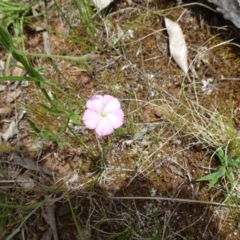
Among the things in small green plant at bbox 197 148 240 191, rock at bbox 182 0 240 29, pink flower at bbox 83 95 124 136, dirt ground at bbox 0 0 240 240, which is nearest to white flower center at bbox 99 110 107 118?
pink flower at bbox 83 95 124 136

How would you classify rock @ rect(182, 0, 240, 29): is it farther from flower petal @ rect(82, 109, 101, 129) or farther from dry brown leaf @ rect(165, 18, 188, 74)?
flower petal @ rect(82, 109, 101, 129)

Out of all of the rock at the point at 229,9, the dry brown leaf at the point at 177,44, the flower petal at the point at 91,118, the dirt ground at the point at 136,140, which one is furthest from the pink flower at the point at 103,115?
the rock at the point at 229,9

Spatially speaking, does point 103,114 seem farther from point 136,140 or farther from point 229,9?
point 229,9

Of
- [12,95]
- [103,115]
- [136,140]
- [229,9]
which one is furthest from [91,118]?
[229,9]

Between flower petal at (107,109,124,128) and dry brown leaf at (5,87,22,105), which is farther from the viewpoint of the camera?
dry brown leaf at (5,87,22,105)

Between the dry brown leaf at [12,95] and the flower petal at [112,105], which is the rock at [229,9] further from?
the dry brown leaf at [12,95]

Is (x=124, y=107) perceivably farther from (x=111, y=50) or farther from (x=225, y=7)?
(x=225, y=7)

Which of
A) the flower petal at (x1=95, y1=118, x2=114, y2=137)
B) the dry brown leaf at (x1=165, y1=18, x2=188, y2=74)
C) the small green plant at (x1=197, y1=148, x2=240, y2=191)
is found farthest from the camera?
the dry brown leaf at (x1=165, y1=18, x2=188, y2=74)
